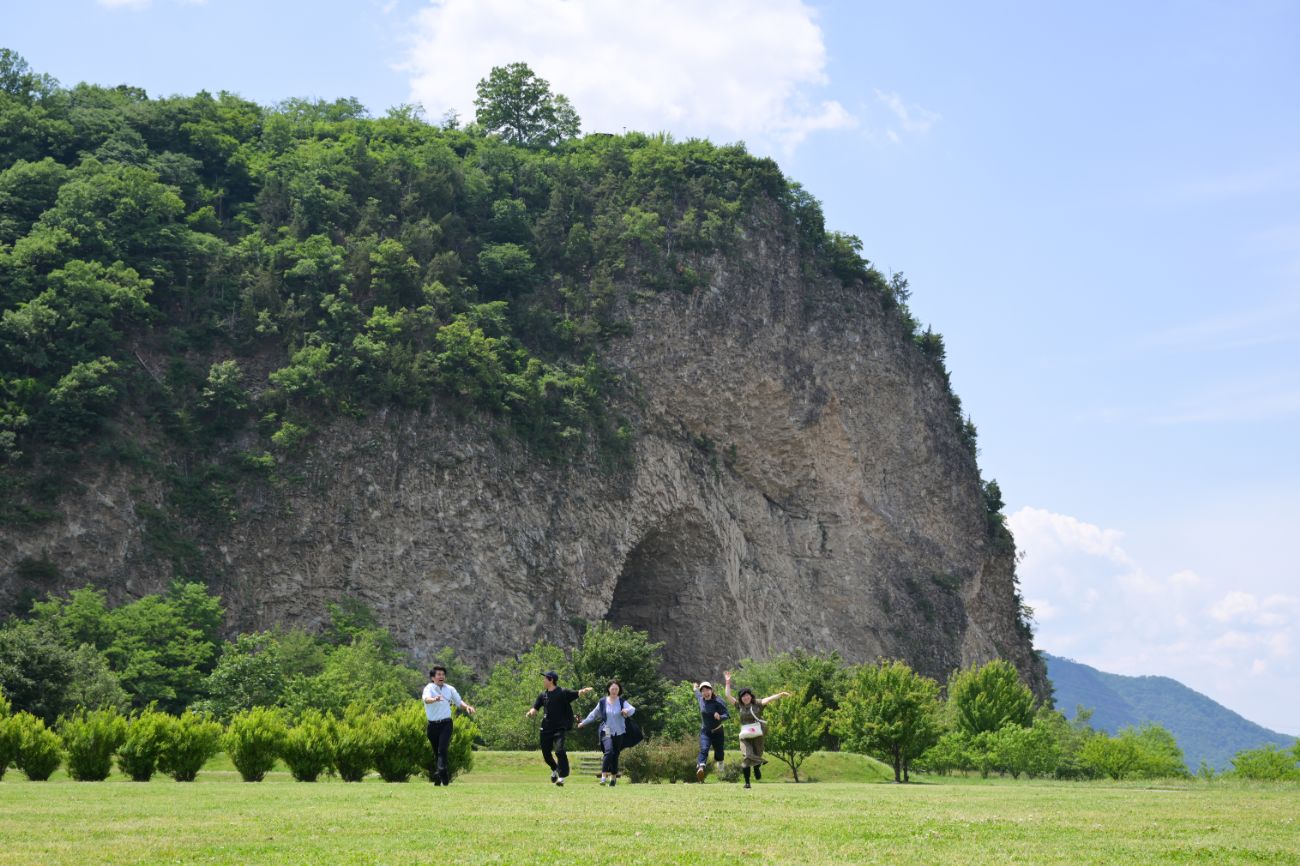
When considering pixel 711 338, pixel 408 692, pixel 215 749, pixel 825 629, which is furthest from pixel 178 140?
pixel 215 749

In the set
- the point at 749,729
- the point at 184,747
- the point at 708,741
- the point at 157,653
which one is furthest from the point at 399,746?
the point at 157,653

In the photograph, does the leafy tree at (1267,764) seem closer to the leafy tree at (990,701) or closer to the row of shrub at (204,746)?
the leafy tree at (990,701)

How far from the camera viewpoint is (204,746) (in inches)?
872

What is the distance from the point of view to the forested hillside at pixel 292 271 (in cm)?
5062

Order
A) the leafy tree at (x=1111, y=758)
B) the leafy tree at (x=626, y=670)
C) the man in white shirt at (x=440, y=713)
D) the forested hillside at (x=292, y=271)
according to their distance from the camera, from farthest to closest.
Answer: the forested hillside at (x=292, y=271) < the leafy tree at (x=1111, y=758) < the leafy tree at (x=626, y=670) < the man in white shirt at (x=440, y=713)

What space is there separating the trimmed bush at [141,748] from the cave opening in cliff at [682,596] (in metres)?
40.1

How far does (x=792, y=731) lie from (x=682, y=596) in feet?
111

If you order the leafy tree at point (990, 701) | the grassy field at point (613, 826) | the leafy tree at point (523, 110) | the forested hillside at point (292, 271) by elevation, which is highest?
the leafy tree at point (523, 110)

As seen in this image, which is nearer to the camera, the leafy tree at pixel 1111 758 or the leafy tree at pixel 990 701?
the leafy tree at pixel 1111 758

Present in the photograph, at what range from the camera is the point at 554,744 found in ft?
69.3

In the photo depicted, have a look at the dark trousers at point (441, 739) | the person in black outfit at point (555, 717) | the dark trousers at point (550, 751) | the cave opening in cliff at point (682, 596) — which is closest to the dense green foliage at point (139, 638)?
the dark trousers at point (441, 739)

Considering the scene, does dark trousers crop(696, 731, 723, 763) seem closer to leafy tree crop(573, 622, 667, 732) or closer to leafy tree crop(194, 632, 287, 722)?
leafy tree crop(573, 622, 667, 732)

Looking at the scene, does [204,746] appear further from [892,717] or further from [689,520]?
[689,520]

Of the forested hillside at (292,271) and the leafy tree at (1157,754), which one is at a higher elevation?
the forested hillside at (292,271)
